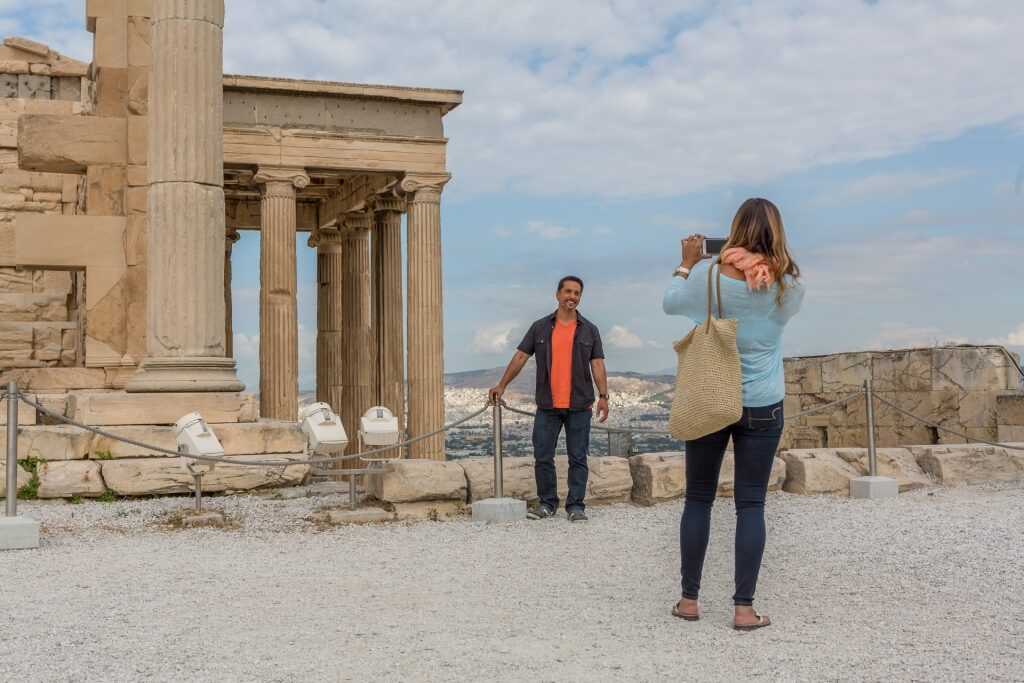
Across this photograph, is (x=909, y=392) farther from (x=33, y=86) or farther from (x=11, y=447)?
(x=33, y=86)

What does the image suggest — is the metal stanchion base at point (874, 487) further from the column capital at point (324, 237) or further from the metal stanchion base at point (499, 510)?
the column capital at point (324, 237)

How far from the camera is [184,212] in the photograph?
11.8m

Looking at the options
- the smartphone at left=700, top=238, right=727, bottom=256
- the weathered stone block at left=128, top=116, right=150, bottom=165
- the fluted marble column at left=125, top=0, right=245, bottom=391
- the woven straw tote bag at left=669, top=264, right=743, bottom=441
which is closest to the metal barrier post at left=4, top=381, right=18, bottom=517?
the fluted marble column at left=125, top=0, right=245, bottom=391

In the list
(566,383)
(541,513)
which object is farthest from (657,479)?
(566,383)

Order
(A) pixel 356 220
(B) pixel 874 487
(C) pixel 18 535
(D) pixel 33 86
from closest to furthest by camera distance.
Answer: (C) pixel 18 535, (B) pixel 874 487, (D) pixel 33 86, (A) pixel 356 220

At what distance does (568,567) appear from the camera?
7203 mm

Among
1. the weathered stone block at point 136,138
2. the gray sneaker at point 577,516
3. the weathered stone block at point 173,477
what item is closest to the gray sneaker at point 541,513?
the gray sneaker at point 577,516

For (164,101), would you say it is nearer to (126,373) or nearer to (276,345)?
(126,373)

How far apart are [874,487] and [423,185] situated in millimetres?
12179

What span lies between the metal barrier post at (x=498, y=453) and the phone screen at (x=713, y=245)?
13.4 ft

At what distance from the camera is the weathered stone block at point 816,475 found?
10.8 meters

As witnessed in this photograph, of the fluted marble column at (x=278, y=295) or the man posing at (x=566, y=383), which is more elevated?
the fluted marble column at (x=278, y=295)

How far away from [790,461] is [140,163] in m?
8.70

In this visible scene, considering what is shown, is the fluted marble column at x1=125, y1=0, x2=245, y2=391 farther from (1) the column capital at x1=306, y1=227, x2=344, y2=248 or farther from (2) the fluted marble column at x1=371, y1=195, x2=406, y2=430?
(1) the column capital at x1=306, y1=227, x2=344, y2=248
